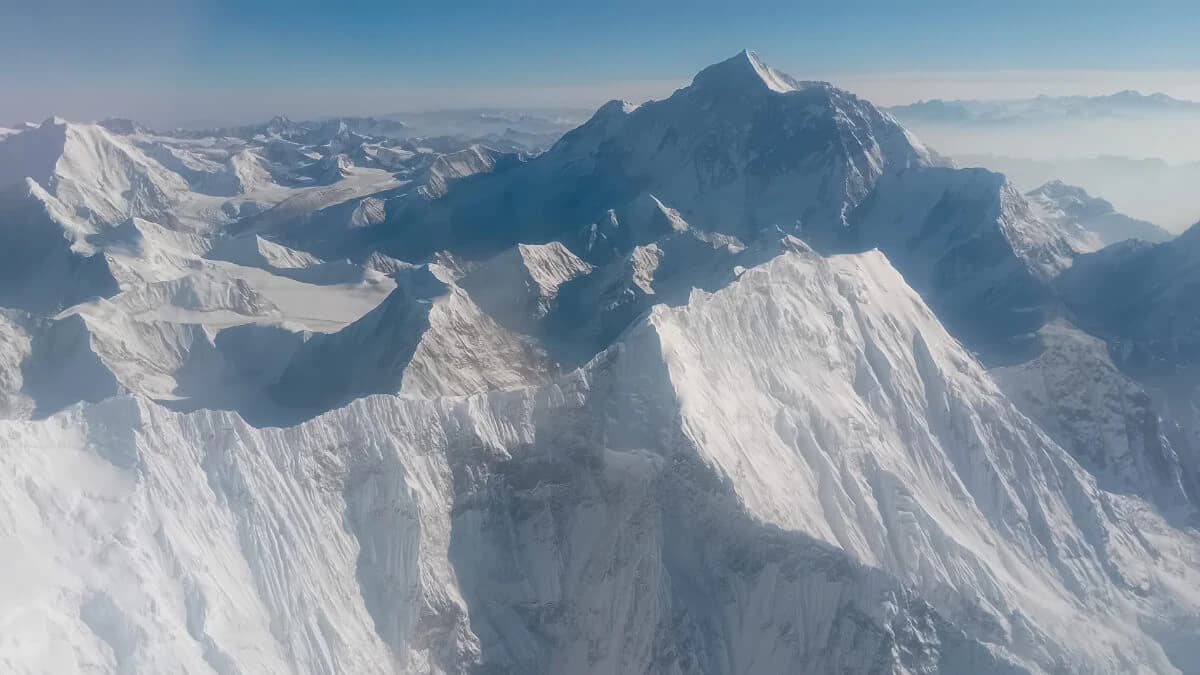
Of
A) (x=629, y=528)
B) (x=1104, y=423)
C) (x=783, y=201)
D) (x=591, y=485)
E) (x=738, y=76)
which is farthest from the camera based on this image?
(x=738, y=76)

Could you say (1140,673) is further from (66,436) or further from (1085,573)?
(66,436)

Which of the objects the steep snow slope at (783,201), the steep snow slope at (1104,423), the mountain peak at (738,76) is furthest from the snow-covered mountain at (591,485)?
the mountain peak at (738,76)

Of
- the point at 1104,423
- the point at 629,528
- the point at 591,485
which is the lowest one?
the point at 1104,423

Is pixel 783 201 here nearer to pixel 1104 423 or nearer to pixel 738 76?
pixel 738 76

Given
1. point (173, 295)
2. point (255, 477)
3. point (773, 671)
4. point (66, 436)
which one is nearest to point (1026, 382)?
point (773, 671)

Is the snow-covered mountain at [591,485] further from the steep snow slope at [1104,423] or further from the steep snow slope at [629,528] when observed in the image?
the steep snow slope at [1104,423]

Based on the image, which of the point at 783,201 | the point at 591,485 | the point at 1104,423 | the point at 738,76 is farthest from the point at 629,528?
the point at 738,76

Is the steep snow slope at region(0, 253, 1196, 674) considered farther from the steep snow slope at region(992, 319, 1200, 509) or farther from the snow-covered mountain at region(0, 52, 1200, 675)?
the steep snow slope at region(992, 319, 1200, 509)
